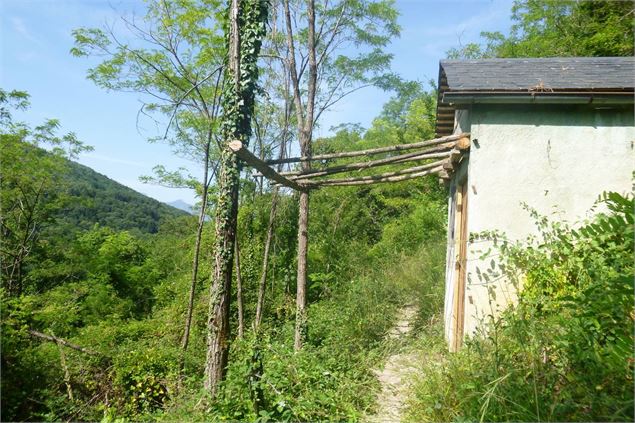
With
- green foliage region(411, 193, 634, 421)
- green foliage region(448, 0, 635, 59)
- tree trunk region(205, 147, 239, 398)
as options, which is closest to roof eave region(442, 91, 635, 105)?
green foliage region(411, 193, 634, 421)

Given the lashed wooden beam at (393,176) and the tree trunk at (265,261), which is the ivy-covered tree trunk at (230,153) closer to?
the lashed wooden beam at (393,176)

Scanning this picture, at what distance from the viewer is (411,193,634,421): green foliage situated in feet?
9.57

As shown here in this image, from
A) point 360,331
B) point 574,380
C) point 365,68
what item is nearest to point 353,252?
point 365,68

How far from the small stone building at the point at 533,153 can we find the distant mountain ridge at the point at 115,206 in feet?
107

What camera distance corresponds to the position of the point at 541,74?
5676 millimetres

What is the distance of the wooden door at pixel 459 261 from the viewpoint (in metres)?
6.10

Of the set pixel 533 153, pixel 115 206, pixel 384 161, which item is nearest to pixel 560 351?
pixel 533 153

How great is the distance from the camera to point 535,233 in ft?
16.6

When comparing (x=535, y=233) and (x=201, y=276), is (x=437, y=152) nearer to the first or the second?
(x=535, y=233)

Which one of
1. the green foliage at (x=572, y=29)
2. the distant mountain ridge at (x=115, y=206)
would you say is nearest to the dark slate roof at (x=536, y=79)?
the green foliage at (x=572, y=29)

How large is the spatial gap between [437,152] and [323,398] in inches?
148

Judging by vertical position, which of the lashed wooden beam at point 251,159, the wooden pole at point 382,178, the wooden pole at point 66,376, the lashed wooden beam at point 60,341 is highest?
the wooden pole at point 382,178

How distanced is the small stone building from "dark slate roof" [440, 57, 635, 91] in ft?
0.08

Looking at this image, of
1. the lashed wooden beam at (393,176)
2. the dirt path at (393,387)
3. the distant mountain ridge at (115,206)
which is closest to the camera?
the dirt path at (393,387)
